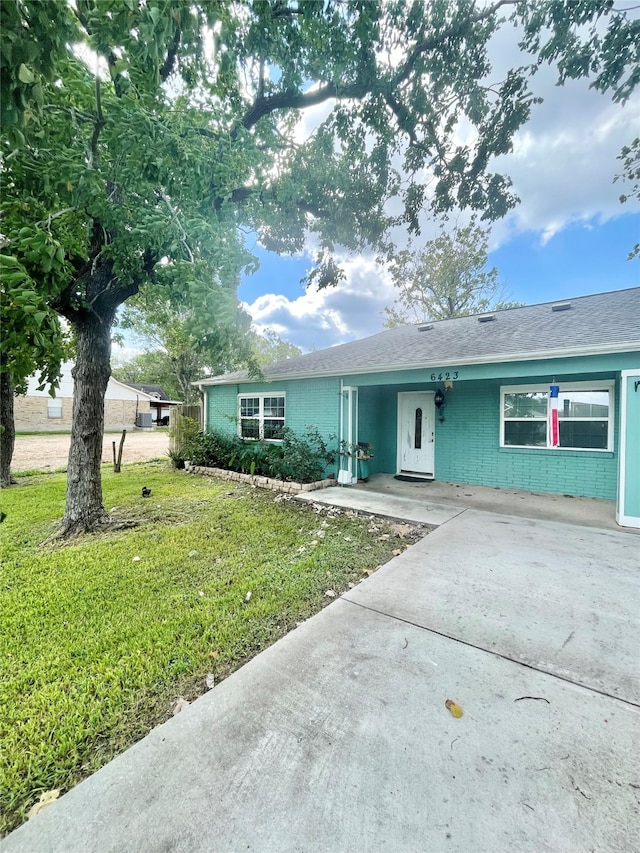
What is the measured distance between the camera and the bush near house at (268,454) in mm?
7855

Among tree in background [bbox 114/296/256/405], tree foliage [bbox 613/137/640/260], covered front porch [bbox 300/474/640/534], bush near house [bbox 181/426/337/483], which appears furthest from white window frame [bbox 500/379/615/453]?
tree in background [bbox 114/296/256/405]

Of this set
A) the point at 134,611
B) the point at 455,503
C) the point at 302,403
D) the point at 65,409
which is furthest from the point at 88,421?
the point at 65,409

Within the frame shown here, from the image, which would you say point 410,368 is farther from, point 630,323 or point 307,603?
point 307,603

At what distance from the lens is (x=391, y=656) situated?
2377 millimetres

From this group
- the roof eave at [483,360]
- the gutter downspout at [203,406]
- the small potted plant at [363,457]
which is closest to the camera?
the roof eave at [483,360]

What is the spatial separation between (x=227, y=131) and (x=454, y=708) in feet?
23.7

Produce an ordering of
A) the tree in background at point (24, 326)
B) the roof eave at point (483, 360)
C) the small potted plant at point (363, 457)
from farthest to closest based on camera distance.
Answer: the small potted plant at point (363, 457)
the roof eave at point (483, 360)
the tree in background at point (24, 326)

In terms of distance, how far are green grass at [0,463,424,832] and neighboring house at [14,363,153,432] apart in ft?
64.5

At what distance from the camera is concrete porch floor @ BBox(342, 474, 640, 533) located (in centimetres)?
548

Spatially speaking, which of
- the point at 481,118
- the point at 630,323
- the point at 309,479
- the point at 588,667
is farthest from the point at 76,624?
the point at 481,118

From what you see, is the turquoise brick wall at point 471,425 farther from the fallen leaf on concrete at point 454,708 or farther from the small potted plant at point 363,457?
the fallen leaf on concrete at point 454,708

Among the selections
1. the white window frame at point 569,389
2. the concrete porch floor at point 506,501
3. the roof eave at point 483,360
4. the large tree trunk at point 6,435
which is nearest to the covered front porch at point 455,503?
the concrete porch floor at point 506,501

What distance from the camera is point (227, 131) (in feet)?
17.4

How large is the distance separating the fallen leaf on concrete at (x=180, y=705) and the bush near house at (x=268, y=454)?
18.7 feet
